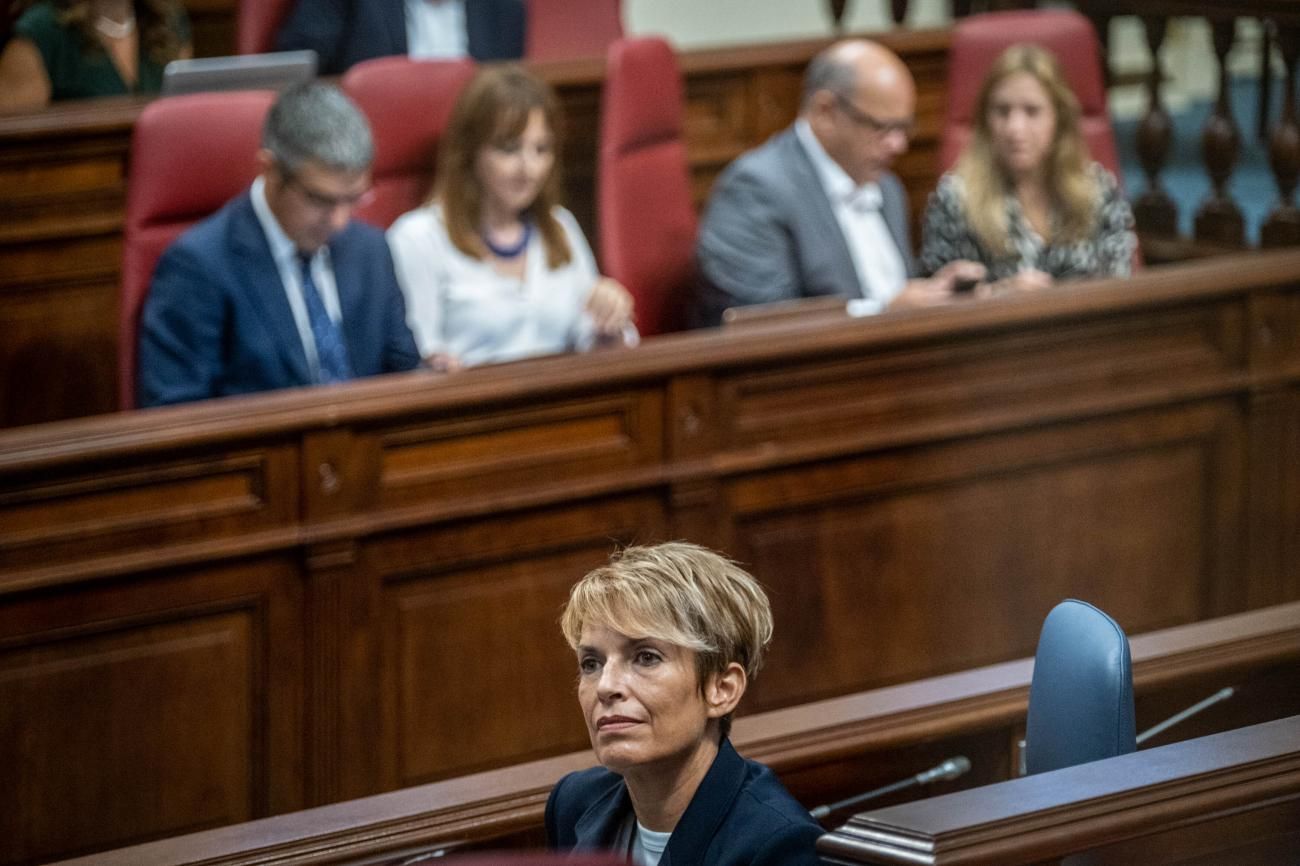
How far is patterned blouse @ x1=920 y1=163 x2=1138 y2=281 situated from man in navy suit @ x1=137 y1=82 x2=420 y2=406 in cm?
113

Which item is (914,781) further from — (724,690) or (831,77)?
(831,77)

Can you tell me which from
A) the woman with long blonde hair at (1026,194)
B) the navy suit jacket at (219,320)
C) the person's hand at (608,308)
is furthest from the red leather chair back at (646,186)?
the navy suit jacket at (219,320)

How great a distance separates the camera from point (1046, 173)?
3373 mm

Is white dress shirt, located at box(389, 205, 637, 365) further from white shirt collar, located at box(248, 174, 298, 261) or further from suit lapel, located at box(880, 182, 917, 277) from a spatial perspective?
suit lapel, located at box(880, 182, 917, 277)

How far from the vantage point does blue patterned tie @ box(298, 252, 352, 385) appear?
273 centimetres

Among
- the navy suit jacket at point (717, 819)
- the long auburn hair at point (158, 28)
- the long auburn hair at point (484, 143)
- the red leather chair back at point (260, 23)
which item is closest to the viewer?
the navy suit jacket at point (717, 819)

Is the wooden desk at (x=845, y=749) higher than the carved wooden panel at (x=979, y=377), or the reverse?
the carved wooden panel at (x=979, y=377)

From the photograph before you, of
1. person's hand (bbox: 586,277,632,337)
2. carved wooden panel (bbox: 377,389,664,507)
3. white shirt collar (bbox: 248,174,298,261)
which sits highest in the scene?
white shirt collar (bbox: 248,174,298,261)

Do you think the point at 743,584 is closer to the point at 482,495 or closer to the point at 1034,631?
the point at 482,495

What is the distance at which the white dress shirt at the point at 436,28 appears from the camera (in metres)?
3.68

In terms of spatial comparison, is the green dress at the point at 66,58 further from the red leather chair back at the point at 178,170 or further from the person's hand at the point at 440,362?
the person's hand at the point at 440,362

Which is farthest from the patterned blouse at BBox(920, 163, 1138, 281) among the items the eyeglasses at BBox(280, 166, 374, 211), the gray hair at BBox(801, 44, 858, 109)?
the eyeglasses at BBox(280, 166, 374, 211)

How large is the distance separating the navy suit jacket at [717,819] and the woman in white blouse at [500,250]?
1494 millimetres

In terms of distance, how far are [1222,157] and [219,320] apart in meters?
2.04
